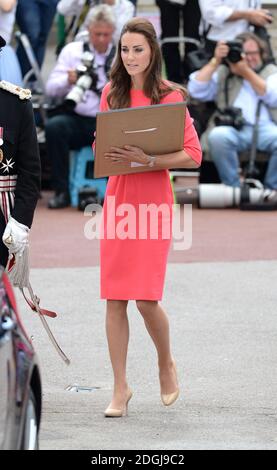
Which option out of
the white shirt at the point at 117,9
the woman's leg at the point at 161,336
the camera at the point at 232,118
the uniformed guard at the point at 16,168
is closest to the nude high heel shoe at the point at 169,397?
the woman's leg at the point at 161,336

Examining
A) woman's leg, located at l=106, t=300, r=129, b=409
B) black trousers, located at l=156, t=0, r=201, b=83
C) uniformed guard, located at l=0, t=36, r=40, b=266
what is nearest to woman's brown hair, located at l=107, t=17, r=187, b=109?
uniformed guard, located at l=0, t=36, r=40, b=266

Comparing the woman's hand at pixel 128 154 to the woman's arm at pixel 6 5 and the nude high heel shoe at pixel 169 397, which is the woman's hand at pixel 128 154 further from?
the woman's arm at pixel 6 5

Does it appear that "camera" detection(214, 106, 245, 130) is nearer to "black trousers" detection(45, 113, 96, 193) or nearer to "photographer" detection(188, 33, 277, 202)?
"photographer" detection(188, 33, 277, 202)

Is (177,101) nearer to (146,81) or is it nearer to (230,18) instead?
(146,81)

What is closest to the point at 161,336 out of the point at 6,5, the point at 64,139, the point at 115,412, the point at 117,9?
the point at 115,412

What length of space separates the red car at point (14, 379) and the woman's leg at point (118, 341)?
5.37ft

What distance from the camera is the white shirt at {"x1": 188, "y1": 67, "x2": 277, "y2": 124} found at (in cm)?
1301

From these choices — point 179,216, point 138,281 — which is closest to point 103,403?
point 138,281

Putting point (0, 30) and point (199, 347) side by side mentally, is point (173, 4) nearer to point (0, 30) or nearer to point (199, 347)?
point (0, 30)

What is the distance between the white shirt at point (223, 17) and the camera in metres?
13.6

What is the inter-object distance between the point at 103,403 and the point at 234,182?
6603 mm

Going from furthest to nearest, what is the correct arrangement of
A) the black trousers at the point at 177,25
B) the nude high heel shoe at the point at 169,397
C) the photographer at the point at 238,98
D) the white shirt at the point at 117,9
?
the black trousers at the point at 177,25, the white shirt at the point at 117,9, the photographer at the point at 238,98, the nude high heel shoe at the point at 169,397

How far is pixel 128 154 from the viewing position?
6195 mm

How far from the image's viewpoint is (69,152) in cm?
1331
